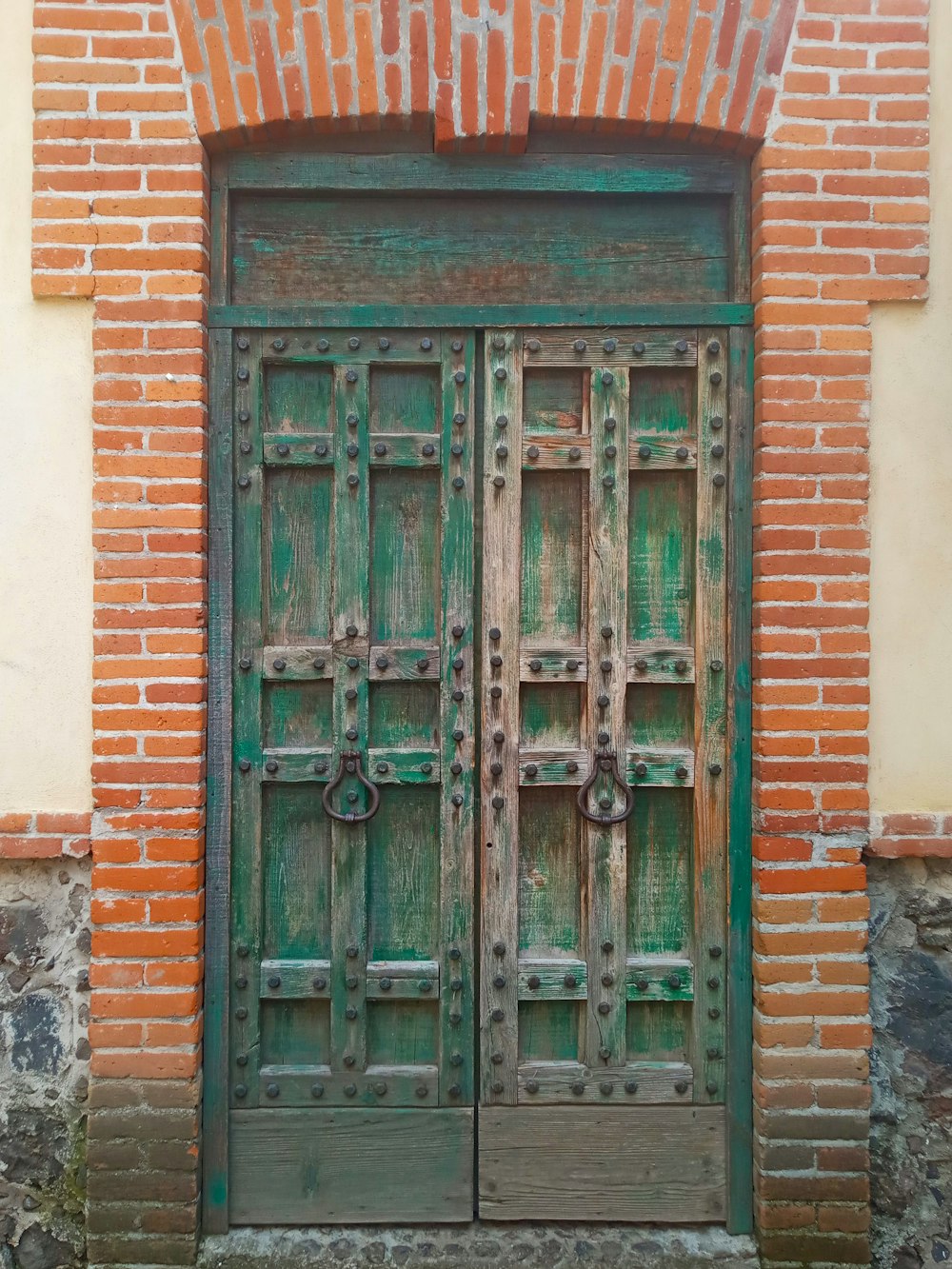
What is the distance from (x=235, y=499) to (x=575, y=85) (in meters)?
1.51

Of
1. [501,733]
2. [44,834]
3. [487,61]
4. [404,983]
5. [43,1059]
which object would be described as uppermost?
[487,61]

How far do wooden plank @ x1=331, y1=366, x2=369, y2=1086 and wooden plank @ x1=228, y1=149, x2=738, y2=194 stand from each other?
56cm

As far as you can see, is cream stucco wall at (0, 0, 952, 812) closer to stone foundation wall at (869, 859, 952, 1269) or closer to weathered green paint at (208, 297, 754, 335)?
stone foundation wall at (869, 859, 952, 1269)

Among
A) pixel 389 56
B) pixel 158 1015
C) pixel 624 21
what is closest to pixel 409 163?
pixel 389 56

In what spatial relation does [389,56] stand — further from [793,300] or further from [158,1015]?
[158,1015]

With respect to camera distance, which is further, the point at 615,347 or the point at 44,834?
the point at 615,347

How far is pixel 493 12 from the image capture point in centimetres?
252

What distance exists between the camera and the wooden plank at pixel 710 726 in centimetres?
267

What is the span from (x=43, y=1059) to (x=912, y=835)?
2554mm

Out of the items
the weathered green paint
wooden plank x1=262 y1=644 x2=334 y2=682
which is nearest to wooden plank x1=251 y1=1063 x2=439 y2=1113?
wooden plank x1=262 y1=644 x2=334 y2=682

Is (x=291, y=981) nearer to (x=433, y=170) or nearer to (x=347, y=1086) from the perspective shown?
(x=347, y=1086)

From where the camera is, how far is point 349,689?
8.77 feet

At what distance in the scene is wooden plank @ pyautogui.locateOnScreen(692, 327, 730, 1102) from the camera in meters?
2.67

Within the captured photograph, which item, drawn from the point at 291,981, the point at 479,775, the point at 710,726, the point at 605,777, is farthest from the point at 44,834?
the point at 710,726
